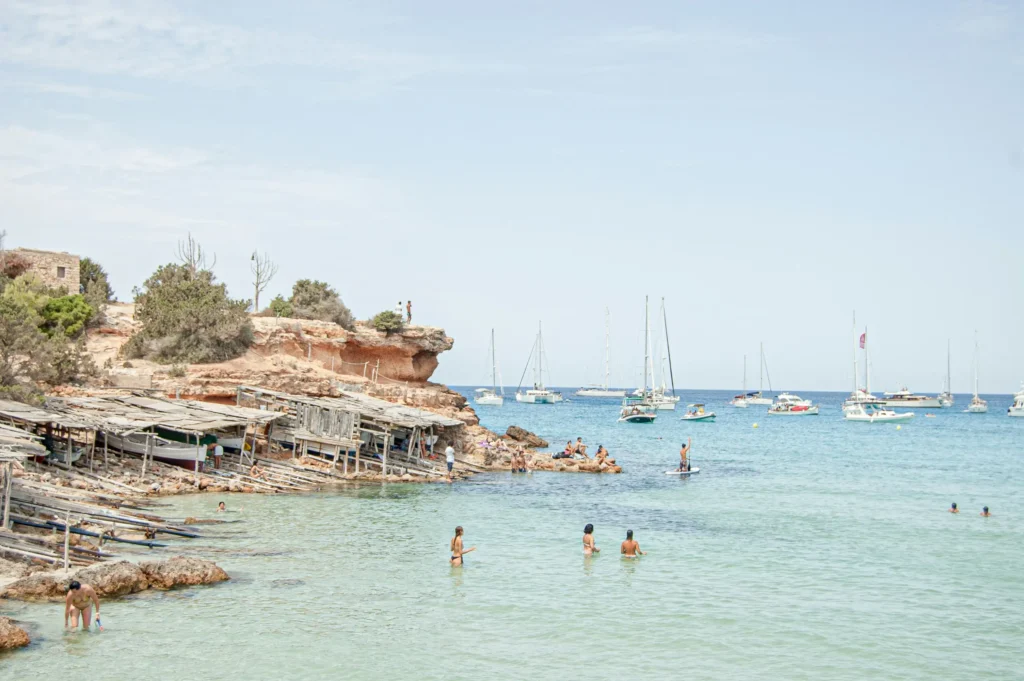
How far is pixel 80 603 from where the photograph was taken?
556 inches

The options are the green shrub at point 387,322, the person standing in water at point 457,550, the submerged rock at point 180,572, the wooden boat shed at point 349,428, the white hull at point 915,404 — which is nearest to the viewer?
the submerged rock at point 180,572

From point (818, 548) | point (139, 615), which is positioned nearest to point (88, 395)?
point (139, 615)

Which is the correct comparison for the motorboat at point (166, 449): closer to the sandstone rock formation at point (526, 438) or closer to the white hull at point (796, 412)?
the sandstone rock formation at point (526, 438)

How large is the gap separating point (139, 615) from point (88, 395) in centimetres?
1952

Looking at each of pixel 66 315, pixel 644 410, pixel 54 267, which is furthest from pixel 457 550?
pixel 644 410

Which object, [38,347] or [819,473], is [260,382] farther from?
[819,473]

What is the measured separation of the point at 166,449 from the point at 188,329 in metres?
13.1

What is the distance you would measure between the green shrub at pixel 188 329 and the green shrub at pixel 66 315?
7.23 feet

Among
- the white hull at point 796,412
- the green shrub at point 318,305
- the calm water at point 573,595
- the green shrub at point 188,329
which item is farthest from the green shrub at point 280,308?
the white hull at point 796,412

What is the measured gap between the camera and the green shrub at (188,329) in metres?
41.5

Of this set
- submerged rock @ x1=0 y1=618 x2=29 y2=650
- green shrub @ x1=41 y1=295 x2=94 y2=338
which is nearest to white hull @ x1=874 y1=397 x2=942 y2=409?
green shrub @ x1=41 y1=295 x2=94 y2=338

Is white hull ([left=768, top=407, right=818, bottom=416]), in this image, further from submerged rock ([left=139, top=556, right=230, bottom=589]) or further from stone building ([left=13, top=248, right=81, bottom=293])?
submerged rock ([left=139, top=556, right=230, bottom=589])

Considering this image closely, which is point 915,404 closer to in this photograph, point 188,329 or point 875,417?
point 875,417

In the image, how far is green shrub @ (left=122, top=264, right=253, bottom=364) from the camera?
41500 mm
